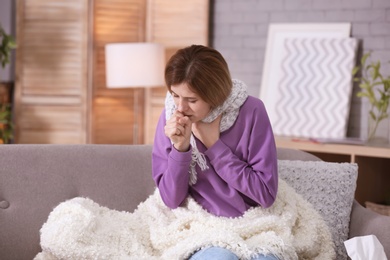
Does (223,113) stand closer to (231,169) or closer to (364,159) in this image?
(231,169)

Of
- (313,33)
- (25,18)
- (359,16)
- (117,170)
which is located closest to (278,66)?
(313,33)

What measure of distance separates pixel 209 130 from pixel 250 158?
0.54 feet

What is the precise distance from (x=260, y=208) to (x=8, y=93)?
368 cm

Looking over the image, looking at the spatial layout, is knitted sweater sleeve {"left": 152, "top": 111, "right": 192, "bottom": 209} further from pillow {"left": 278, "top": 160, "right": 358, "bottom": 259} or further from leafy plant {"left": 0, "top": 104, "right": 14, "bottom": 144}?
leafy plant {"left": 0, "top": 104, "right": 14, "bottom": 144}

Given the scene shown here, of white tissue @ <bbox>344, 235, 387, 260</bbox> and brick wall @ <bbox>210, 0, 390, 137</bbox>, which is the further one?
brick wall @ <bbox>210, 0, 390, 137</bbox>

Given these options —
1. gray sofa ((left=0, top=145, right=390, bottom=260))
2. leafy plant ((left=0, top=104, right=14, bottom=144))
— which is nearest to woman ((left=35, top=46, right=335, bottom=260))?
gray sofa ((left=0, top=145, right=390, bottom=260))

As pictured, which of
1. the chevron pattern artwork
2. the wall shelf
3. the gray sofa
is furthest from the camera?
the chevron pattern artwork

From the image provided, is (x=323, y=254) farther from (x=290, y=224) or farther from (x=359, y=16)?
(x=359, y=16)

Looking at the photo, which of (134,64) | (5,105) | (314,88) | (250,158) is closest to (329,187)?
(250,158)

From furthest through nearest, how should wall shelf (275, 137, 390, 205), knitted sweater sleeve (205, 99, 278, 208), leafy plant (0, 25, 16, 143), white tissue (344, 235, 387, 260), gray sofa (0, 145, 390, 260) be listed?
leafy plant (0, 25, 16, 143) < wall shelf (275, 137, 390, 205) < gray sofa (0, 145, 390, 260) < knitted sweater sleeve (205, 99, 278, 208) < white tissue (344, 235, 387, 260)

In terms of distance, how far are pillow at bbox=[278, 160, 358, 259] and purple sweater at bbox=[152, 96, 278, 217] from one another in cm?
28

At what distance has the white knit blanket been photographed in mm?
2246

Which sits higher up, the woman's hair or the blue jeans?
the woman's hair

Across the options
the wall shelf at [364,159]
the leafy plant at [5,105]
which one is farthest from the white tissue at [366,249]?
the leafy plant at [5,105]
